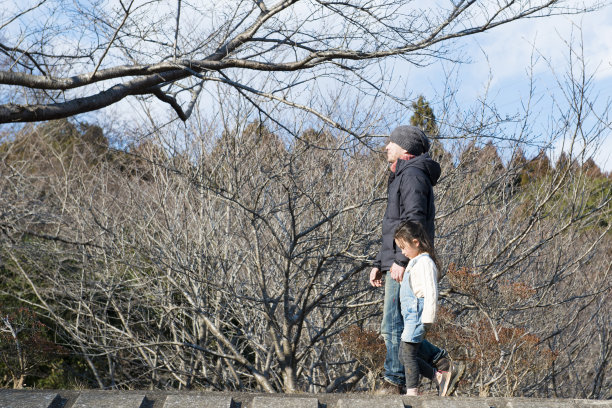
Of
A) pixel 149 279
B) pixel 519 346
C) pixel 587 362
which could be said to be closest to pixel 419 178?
pixel 519 346

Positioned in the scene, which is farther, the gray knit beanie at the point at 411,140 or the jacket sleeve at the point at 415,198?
the gray knit beanie at the point at 411,140

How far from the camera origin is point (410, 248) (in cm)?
319

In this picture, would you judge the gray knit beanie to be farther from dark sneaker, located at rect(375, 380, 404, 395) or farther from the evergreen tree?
the evergreen tree

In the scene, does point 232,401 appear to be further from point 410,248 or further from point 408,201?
point 408,201

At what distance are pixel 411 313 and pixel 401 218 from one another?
510 millimetres

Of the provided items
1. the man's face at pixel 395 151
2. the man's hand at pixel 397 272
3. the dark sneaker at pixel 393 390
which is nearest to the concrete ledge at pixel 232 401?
the dark sneaker at pixel 393 390

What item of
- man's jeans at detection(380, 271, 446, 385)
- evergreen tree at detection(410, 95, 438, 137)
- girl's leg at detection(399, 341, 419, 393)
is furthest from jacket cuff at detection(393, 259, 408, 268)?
evergreen tree at detection(410, 95, 438, 137)

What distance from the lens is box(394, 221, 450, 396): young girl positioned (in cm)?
310

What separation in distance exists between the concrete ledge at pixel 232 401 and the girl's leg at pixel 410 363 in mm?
285

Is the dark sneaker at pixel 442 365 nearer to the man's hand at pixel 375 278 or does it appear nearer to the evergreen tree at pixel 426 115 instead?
the man's hand at pixel 375 278

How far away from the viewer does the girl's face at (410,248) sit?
3.17 m

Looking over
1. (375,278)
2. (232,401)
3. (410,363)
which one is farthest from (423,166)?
(232,401)

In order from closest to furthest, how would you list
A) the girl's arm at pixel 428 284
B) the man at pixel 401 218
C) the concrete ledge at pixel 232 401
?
the concrete ledge at pixel 232 401 → the girl's arm at pixel 428 284 → the man at pixel 401 218

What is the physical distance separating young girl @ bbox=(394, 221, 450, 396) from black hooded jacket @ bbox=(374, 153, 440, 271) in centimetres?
9
